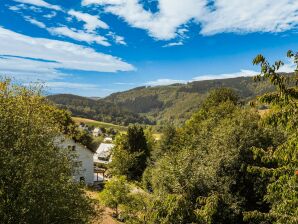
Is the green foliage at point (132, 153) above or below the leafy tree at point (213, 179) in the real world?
below

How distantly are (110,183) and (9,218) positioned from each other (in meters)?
20.8

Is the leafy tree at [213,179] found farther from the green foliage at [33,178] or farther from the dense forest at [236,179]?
the green foliage at [33,178]

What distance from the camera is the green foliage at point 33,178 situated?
15391 millimetres

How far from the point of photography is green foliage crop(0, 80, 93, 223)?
15.4 metres

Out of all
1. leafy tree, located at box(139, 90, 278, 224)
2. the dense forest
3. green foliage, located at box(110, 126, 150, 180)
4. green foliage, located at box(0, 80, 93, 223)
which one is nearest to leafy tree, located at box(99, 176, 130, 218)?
the dense forest

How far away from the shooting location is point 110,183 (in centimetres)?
3516

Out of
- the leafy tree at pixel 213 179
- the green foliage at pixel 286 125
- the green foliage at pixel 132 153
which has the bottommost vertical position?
the green foliage at pixel 132 153

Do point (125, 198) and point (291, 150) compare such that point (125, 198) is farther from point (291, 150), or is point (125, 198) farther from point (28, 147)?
point (291, 150)

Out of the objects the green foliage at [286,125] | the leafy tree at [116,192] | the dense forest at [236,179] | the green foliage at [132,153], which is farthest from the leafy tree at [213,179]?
the green foliage at [132,153]

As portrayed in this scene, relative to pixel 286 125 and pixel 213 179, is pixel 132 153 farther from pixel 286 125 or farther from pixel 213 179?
pixel 286 125

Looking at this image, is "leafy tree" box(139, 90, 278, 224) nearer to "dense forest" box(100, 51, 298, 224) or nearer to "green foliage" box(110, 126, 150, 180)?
"dense forest" box(100, 51, 298, 224)

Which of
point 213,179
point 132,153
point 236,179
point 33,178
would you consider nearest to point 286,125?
point 33,178

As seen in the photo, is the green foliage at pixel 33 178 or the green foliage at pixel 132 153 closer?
the green foliage at pixel 33 178

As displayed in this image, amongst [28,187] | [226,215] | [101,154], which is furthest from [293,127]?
[101,154]
